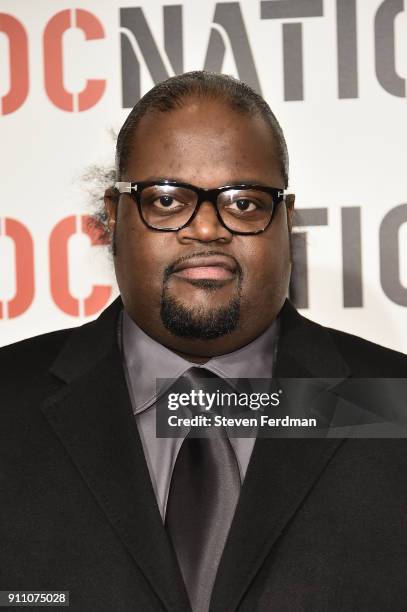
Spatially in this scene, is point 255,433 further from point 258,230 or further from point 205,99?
point 205,99

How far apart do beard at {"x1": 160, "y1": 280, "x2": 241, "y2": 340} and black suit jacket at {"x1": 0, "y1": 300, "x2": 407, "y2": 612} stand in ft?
0.41

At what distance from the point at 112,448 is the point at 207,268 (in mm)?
286

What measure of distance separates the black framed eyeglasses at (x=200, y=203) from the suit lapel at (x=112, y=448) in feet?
0.74

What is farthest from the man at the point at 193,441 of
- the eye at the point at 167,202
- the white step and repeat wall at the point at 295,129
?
the white step and repeat wall at the point at 295,129

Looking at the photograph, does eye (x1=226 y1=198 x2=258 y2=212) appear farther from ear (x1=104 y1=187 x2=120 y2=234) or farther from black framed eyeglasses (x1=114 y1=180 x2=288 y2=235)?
ear (x1=104 y1=187 x2=120 y2=234)

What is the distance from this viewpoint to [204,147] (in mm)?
1265

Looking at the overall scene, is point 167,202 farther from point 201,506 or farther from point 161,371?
point 201,506

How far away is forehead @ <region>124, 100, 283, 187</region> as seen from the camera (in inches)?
49.7

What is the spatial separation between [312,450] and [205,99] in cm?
54

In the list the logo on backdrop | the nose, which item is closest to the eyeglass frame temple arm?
the nose

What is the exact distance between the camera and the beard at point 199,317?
1.27 m

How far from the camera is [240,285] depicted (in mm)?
1278

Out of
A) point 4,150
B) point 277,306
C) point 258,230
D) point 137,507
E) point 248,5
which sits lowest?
point 137,507

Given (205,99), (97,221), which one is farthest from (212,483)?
(97,221)
